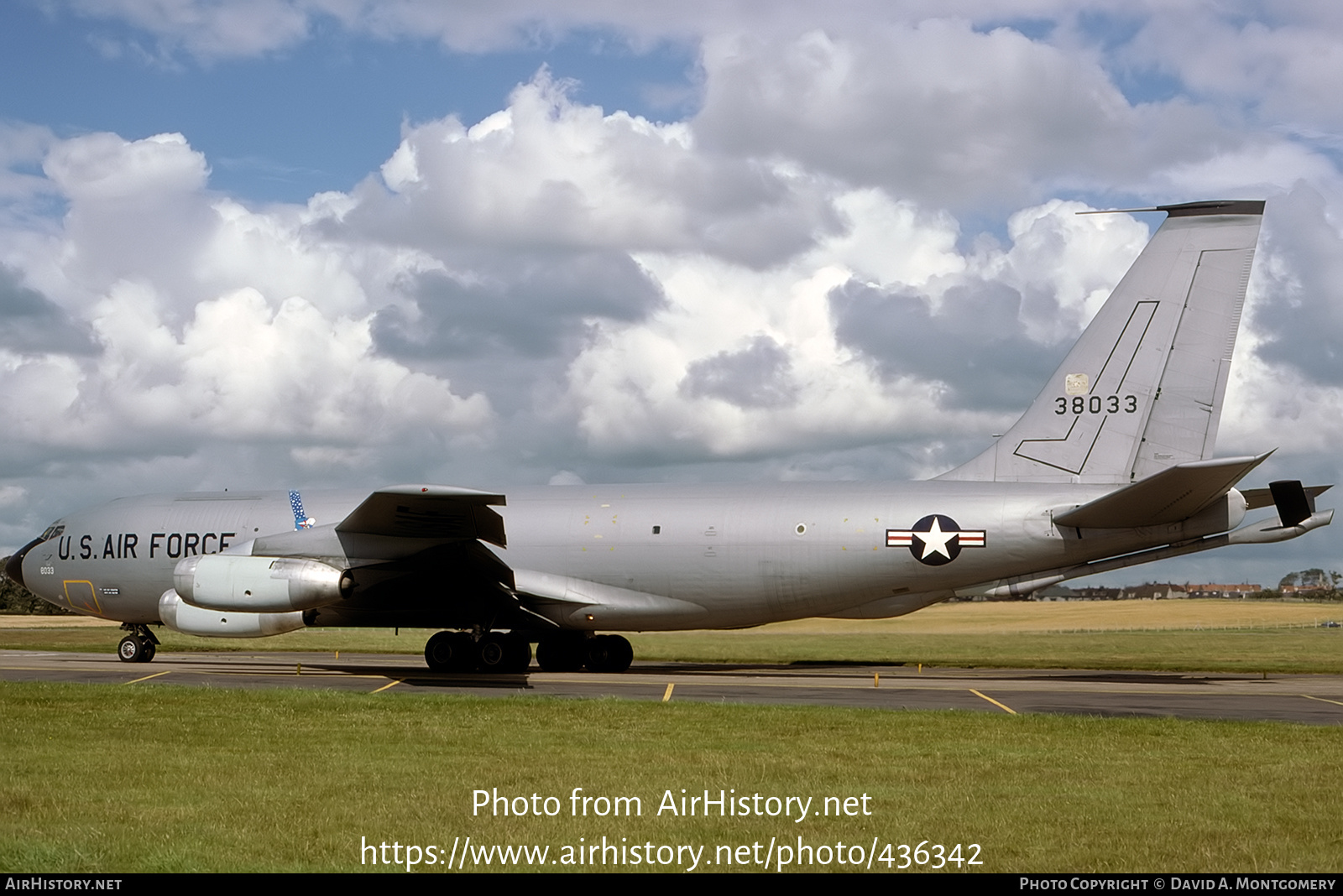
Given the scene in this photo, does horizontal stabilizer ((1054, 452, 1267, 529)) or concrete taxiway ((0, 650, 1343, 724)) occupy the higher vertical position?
horizontal stabilizer ((1054, 452, 1267, 529))

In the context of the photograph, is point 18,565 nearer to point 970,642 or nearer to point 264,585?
point 264,585

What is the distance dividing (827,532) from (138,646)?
15.3 meters

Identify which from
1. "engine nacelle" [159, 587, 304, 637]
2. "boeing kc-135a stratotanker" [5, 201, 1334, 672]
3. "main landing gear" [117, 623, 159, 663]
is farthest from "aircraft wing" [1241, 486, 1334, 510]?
"main landing gear" [117, 623, 159, 663]

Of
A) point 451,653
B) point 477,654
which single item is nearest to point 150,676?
point 451,653

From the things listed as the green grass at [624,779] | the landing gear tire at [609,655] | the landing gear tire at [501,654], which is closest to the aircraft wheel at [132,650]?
the landing gear tire at [501,654]

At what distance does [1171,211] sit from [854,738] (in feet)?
45.1

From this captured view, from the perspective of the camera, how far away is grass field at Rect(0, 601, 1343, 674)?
3023 centimetres

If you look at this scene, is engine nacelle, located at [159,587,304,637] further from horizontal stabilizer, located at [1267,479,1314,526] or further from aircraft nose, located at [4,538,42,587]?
horizontal stabilizer, located at [1267,479,1314,526]

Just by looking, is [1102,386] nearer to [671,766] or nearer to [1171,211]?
[1171,211]

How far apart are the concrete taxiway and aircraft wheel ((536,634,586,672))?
719 millimetres

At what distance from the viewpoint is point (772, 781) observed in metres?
10.3

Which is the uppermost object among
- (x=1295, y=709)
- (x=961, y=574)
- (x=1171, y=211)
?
(x=1171, y=211)
